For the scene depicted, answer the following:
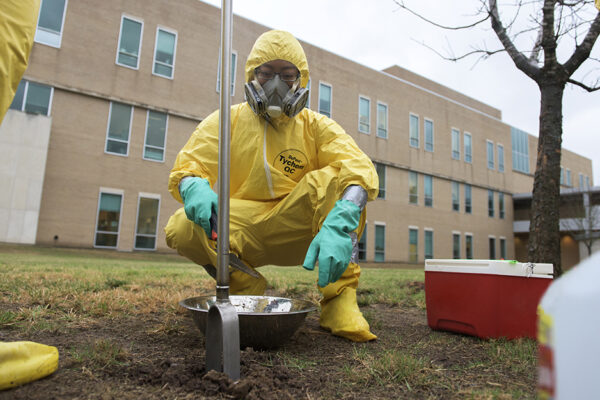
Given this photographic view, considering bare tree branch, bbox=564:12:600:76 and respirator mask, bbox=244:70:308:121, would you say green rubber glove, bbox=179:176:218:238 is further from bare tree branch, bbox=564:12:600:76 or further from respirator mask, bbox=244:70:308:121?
bare tree branch, bbox=564:12:600:76

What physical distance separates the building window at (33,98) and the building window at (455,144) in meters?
20.5

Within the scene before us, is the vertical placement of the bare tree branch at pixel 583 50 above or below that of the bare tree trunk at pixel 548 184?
above

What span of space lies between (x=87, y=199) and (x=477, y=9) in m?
12.6

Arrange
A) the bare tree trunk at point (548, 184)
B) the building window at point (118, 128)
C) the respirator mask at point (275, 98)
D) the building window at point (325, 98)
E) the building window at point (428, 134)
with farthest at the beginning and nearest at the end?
the building window at point (428, 134), the building window at point (325, 98), the building window at point (118, 128), the bare tree trunk at point (548, 184), the respirator mask at point (275, 98)

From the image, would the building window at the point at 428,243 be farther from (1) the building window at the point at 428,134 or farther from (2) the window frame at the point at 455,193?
(1) the building window at the point at 428,134

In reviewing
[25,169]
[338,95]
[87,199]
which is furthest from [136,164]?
[338,95]

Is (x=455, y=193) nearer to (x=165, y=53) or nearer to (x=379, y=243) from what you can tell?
(x=379, y=243)

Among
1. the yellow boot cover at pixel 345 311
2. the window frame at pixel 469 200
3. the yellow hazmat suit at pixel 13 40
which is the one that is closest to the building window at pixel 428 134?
the window frame at pixel 469 200

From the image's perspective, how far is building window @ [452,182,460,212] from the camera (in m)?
24.0

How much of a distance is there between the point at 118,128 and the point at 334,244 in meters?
14.0

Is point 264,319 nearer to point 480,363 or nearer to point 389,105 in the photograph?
point 480,363

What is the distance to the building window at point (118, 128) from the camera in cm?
1378

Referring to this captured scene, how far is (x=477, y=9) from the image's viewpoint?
4645mm

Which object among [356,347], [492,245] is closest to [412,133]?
[492,245]
